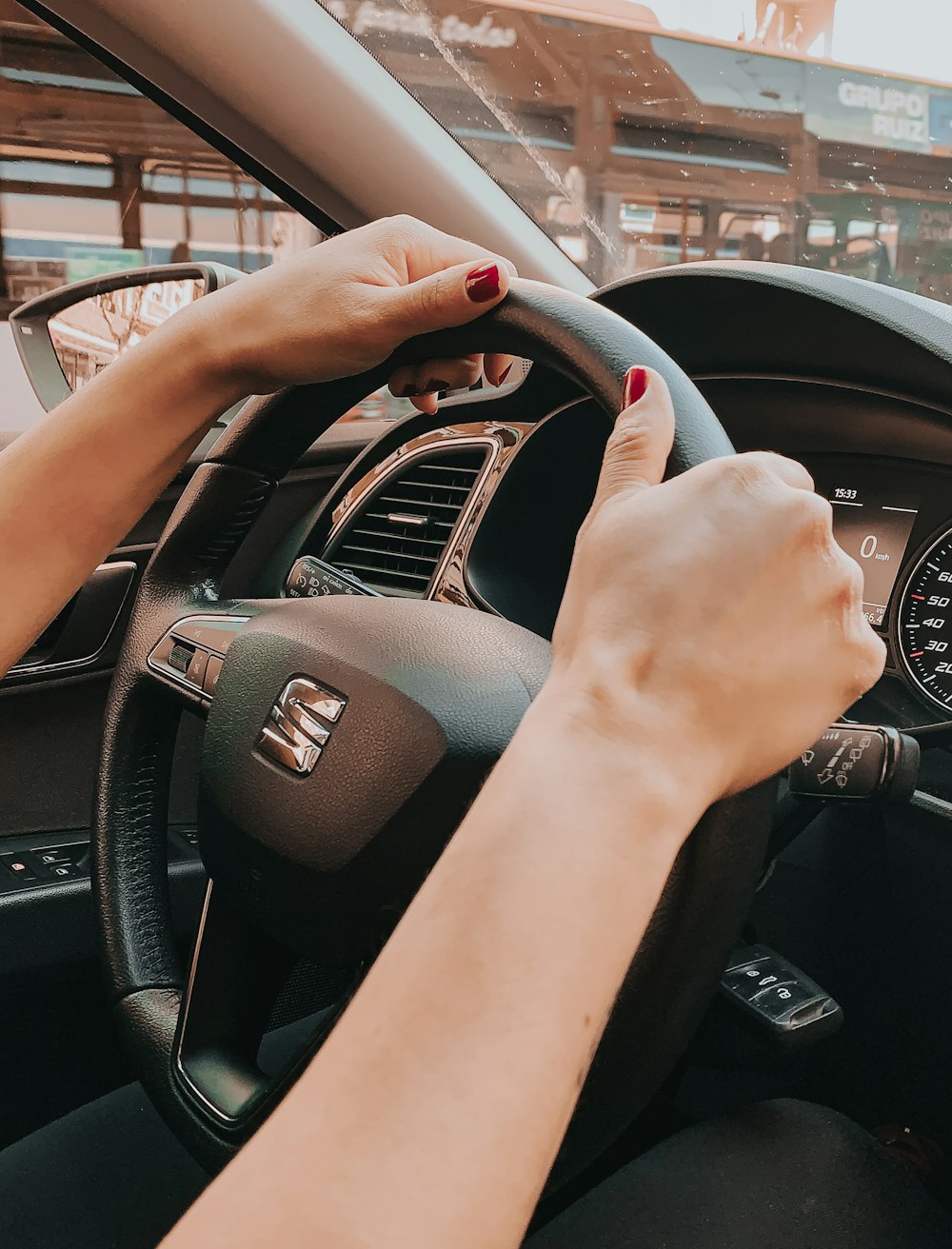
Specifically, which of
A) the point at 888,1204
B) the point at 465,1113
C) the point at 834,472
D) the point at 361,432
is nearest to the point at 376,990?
the point at 465,1113

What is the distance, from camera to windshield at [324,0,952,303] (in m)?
1.43

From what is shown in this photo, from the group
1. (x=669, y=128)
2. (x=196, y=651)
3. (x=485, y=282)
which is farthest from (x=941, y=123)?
(x=196, y=651)

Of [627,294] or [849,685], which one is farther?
[627,294]

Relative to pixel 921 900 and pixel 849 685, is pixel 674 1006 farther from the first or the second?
pixel 921 900

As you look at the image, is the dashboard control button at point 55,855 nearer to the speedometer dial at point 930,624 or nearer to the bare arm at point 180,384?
the bare arm at point 180,384

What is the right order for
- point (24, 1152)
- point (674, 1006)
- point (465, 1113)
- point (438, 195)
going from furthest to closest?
point (438, 195)
point (24, 1152)
point (674, 1006)
point (465, 1113)

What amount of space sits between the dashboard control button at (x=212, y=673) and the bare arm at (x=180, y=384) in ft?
0.37

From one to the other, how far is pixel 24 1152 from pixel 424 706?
0.56 metres

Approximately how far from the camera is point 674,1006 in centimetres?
50

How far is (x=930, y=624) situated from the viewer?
1150mm

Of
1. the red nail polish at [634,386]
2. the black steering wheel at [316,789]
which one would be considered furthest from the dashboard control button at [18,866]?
the red nail polish at [634,386]

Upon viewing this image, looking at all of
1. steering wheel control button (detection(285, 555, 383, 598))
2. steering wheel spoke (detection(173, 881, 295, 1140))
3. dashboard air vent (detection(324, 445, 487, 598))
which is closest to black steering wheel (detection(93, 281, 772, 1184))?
steering wheel spoke (detection(173, 881, 295, 1140))

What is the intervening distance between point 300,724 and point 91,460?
0.25 meters

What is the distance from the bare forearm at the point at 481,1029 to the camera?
35 centimetres
